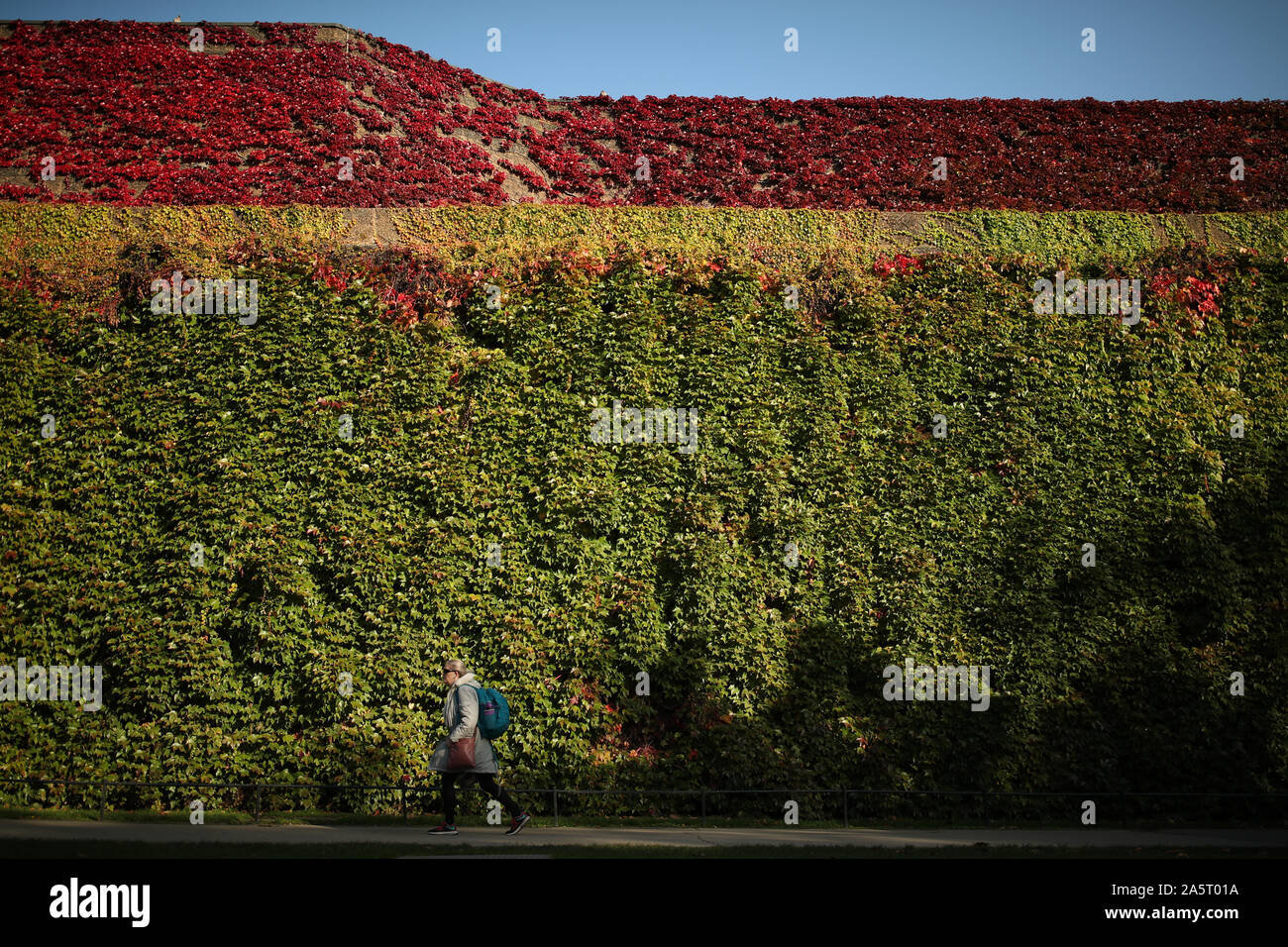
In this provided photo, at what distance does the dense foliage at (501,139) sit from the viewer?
16562mm

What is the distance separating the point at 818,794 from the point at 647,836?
2.45 meters

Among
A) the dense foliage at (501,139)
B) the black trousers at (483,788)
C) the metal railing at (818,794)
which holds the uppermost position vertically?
the dense foliage at (501,139)

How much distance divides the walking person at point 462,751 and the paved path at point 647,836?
0.32 meters

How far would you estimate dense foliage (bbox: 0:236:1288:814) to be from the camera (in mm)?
9812

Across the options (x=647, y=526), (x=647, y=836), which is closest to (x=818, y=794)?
(x=647, y=836)

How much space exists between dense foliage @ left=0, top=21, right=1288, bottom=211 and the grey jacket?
1126 cm

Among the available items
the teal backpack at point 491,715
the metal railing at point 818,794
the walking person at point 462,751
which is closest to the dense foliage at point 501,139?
the metal railing at point 818,794

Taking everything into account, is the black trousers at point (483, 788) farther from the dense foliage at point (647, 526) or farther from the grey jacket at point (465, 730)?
the dense foliage at point (647, 526)

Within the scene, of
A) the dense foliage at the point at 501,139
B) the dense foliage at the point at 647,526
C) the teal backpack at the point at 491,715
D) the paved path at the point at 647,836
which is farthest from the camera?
the dense foliage at the point at 501,139

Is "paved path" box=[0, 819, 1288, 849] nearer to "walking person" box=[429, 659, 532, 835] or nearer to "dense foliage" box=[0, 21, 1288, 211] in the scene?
"walking person" box=[429, 659, 532, 835]

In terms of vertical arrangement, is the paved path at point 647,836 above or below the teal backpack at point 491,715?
below

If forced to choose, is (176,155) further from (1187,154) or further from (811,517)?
(1187,154)

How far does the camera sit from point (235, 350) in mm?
11500

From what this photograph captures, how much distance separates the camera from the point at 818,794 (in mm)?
9609
